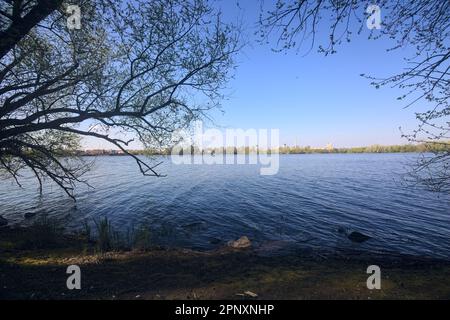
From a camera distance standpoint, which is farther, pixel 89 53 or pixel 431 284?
pixel 89 53

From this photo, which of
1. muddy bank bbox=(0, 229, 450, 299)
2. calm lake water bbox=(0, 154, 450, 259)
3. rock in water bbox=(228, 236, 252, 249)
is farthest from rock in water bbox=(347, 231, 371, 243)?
rock in water bbox=(228, 236, 252, 249)

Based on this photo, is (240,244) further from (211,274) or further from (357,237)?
(357,237)

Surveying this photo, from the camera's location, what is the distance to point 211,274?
938 cm

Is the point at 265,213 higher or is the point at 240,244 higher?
the point at 240,244

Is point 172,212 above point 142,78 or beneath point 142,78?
beneath

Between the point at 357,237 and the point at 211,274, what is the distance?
10.4 m

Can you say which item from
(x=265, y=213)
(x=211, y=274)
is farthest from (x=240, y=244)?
(x=265, y=213)

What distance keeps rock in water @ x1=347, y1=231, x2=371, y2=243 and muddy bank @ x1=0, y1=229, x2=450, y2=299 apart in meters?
2.70

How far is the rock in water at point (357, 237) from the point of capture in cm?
1573

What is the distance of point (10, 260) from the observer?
10703mm

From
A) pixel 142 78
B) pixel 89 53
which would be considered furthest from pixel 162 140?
pixel 89 53
